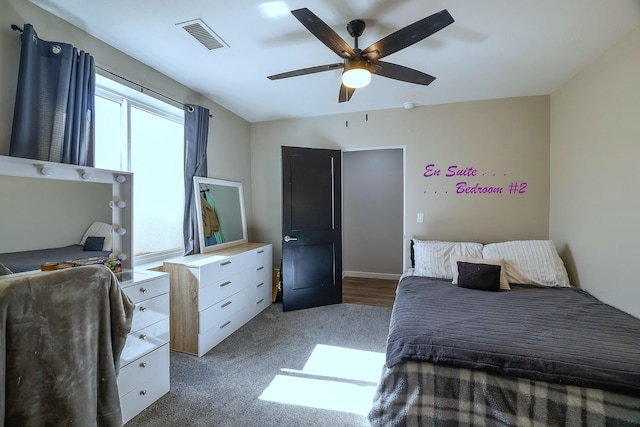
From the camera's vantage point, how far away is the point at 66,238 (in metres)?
1.72

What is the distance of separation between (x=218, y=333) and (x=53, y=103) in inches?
84.3

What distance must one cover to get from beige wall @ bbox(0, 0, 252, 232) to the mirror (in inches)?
7.2

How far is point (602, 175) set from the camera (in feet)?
7.05

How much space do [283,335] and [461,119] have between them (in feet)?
10.4

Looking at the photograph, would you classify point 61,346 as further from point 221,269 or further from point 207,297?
point 221,269

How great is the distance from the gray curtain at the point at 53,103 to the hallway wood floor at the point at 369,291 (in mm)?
3208

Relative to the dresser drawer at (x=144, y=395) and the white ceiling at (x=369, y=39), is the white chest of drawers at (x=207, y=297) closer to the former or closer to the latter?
the dresser drawer at (x=144, y=395)

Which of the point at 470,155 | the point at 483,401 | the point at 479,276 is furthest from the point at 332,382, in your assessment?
the point at 470,155

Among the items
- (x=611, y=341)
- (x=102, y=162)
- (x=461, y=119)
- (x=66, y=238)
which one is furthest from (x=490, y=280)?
(x=102, y=162)

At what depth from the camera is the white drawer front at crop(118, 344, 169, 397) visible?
1.56 metres

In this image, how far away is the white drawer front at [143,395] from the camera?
157 centimetres

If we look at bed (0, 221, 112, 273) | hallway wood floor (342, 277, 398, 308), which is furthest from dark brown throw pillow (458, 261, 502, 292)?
bed (0, 221, 112, 273)

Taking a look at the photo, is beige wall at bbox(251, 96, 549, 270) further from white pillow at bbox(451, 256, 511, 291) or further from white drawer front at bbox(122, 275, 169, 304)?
white drawer front at bbox(122, 275, 169, 304)

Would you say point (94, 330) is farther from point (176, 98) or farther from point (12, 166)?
point (176, 98)
